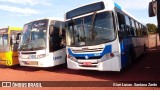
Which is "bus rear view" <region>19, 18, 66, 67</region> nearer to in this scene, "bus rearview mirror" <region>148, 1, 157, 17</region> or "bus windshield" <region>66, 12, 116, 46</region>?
"bus windshield" <region>66, 12, 116, 46</region>

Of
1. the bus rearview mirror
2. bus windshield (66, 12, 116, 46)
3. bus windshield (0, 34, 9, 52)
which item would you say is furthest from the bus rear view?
the bus rearview mirror

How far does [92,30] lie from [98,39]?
480 millimetres

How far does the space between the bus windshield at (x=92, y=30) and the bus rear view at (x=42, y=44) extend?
1708 millimetres

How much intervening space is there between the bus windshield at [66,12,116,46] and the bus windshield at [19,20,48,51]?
193cm

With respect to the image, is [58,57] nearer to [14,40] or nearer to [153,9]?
[14,40]

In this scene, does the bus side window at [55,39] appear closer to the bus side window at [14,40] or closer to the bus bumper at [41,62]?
the bus bumper at [41,62]

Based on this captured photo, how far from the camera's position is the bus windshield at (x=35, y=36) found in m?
11.3

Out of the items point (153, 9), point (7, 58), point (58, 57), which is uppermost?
point (153, 9)

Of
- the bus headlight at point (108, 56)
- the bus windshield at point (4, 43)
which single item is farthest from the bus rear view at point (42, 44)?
the bus headlight at point (108, 56)

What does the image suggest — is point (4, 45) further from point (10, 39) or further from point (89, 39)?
point (89, 39)

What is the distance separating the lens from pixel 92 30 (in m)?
9.12

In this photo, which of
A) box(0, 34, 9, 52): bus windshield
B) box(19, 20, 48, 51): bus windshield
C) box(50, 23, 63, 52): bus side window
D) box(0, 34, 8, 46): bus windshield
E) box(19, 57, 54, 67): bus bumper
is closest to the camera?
box(19, 57, 54, 67): bus bumper

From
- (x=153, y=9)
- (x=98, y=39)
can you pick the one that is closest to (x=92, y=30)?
(x=98, y=39)

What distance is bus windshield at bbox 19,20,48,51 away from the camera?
1130 cm
